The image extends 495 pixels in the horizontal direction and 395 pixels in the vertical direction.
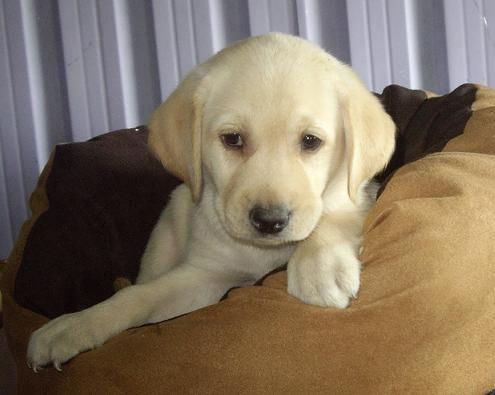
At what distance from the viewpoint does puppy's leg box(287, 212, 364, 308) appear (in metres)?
1.68

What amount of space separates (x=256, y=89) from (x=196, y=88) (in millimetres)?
261

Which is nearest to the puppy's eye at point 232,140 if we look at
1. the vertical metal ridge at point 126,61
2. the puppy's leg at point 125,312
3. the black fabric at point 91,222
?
the puppy's leg at point 125,312

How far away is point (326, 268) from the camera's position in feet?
5.78

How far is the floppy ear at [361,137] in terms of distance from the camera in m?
2.05

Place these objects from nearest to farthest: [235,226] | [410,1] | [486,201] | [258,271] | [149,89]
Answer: [486,201] → [235,226] → [258,271] → [410,1] → [149,89]

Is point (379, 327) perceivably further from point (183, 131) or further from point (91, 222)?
point (91, 222)

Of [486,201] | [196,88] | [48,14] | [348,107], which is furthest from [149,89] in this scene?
[486,201]

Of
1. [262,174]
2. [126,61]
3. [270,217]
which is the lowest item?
[270,217]

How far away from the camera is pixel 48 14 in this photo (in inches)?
154

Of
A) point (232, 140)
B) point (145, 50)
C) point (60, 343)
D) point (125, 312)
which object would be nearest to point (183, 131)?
point (232, 140)

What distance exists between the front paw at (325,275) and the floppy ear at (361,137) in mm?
312

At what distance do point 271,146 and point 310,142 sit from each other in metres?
0.14

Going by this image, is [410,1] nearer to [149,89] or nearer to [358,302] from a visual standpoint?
[149,89]

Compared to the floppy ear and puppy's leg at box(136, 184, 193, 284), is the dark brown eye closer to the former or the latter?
the floppy ear
